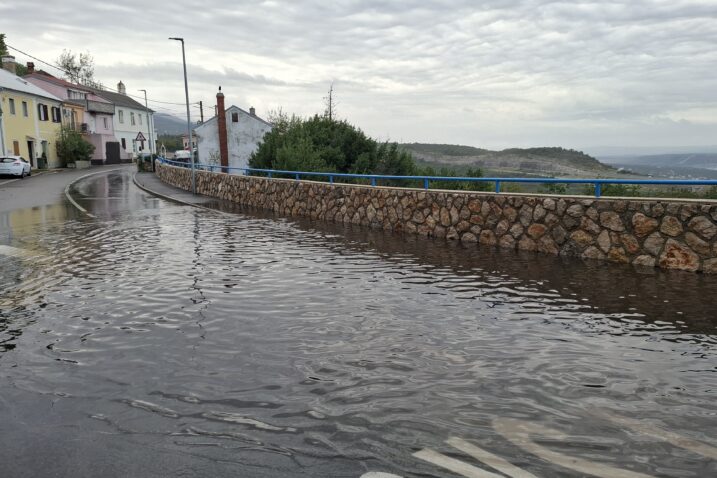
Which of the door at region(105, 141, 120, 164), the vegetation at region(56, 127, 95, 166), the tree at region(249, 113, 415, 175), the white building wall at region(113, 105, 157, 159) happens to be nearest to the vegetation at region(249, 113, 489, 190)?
the tree at region(249, 113, 415, 175)

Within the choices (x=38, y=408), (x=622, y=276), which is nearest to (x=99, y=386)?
(x=38, y=408)

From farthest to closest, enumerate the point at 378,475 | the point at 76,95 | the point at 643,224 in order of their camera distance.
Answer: the point at 76,95 < the point at 643,224 < the point at 378,475

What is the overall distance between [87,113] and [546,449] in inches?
3216

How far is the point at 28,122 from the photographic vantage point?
5559cm

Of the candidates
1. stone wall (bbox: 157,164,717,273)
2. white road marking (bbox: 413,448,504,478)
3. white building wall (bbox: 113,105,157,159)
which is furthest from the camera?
white building wall (bbox: 113,105,157,159)

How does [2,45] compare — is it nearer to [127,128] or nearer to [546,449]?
[127,128]

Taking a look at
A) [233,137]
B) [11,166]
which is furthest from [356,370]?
[233,137]

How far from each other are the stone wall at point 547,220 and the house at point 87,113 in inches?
2322

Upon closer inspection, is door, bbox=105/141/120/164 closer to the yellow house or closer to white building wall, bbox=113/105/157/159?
white building wall, bbox=113/105/157/159

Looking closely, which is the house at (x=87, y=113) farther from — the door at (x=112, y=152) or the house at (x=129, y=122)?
the house at (x=129, y=122)

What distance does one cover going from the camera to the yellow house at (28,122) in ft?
168

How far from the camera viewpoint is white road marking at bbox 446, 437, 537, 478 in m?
3.84

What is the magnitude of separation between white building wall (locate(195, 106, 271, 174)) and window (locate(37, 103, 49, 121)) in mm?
17788

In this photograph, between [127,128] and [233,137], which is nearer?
[233,137]
